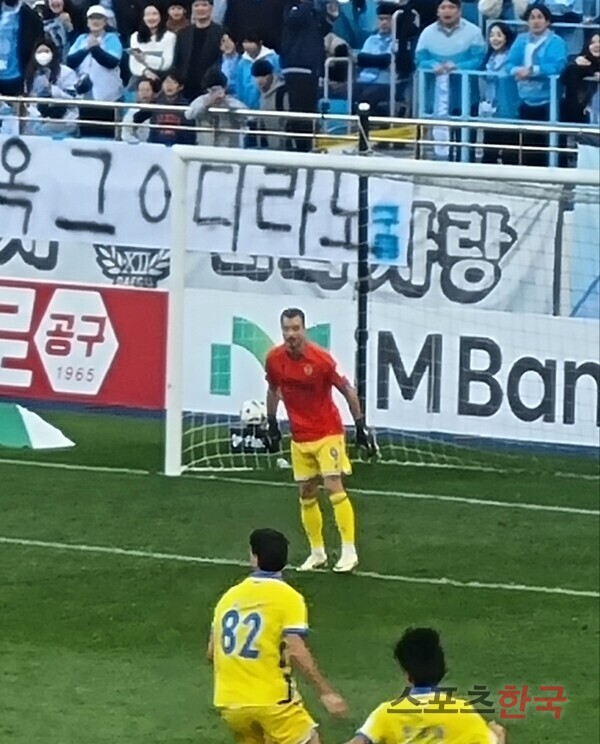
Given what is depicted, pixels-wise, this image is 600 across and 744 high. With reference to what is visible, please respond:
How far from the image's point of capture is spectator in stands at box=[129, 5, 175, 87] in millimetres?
19172

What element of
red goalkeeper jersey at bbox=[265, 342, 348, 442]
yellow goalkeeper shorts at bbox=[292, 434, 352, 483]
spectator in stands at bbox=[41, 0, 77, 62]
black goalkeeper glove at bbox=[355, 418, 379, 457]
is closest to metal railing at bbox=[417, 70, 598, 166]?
black goalkeeper glove at bbox=[355, 418, 379, 457]

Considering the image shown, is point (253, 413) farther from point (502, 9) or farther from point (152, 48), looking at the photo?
point (502, 9)

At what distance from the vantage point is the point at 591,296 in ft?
49.2

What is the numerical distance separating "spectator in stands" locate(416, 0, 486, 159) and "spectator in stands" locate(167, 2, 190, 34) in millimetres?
2329

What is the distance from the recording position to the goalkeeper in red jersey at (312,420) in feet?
42.2

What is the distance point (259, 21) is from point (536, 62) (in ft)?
10.1

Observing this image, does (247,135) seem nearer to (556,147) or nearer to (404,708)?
(556,147)

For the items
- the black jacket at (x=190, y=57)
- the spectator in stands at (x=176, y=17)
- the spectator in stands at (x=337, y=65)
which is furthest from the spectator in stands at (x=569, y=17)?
the spectator in stands at (x=176, y=17)

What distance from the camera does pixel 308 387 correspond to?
1291 cm

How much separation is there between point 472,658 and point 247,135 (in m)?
6.83

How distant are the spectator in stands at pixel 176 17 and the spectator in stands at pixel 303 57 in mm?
1064

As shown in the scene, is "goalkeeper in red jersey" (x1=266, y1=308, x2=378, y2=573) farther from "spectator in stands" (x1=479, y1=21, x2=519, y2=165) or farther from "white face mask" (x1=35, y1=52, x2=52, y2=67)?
"white face mask" (x1=35, y1=52, x2=52, y2=67)

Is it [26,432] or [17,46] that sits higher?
[17,46]

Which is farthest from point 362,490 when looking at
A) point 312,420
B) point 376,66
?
point 376,66
